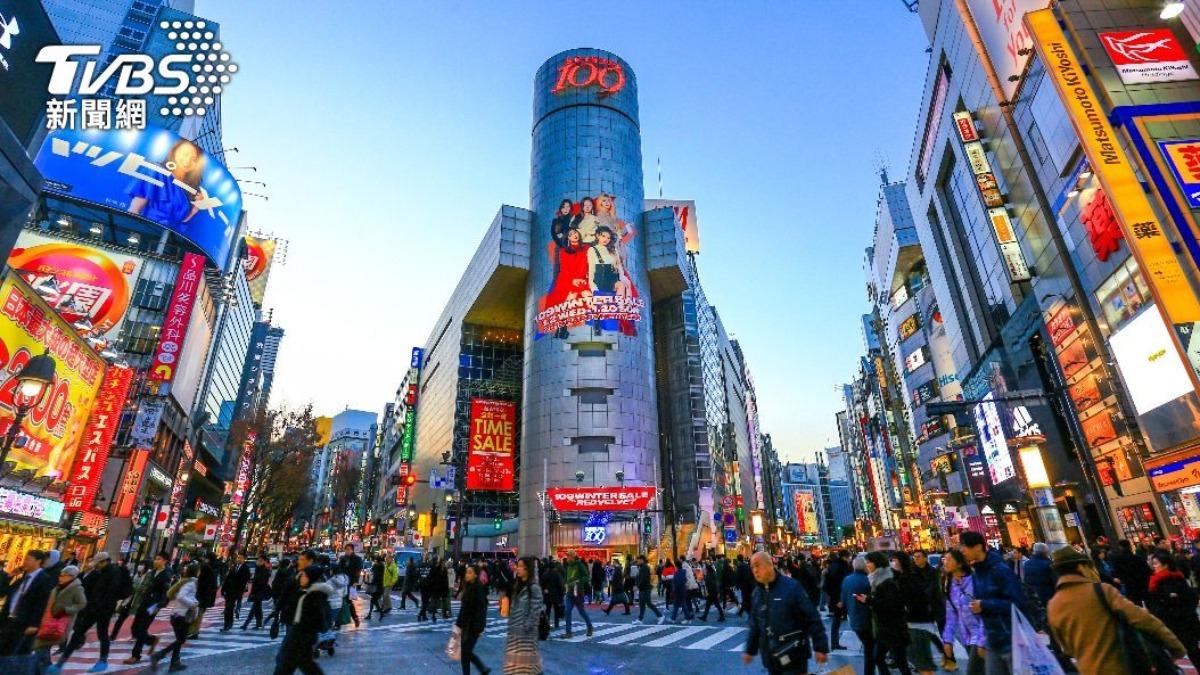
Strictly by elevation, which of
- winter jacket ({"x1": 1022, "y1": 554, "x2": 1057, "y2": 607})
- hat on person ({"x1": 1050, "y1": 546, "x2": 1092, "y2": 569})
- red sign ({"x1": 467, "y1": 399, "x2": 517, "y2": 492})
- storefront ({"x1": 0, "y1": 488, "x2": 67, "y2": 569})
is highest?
red sign ({"x1": 467, "y1": 399, "x2": 517, "y2": 492})

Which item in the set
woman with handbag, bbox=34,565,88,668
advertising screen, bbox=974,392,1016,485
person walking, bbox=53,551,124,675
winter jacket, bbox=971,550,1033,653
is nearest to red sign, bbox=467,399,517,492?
advertising screen, bbox=974,392,1016,485

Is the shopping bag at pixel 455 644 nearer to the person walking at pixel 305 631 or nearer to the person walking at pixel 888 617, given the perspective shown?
the person walking at pixel 305 631

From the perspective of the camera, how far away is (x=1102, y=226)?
69.6 feet

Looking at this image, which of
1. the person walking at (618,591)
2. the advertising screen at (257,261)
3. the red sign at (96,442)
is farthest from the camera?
the advertising screen at (257,261)

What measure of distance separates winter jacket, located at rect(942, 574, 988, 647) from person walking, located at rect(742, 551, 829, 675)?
8.17 ft

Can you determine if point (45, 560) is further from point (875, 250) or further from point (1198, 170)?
point (875, 250)

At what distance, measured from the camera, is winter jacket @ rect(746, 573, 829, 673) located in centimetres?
546

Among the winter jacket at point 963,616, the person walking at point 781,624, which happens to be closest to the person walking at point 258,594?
the person walking at point 781,624

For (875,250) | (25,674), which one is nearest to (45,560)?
(25,674)

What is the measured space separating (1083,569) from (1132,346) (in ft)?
71.1

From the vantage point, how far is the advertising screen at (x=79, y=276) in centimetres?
3625

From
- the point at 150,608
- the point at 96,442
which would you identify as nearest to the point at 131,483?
the point at 96,442

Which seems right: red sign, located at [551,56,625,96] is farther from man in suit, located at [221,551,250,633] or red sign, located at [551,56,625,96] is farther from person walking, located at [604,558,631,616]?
man in suit, located at [221,551,250,633]

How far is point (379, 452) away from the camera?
12106cm
